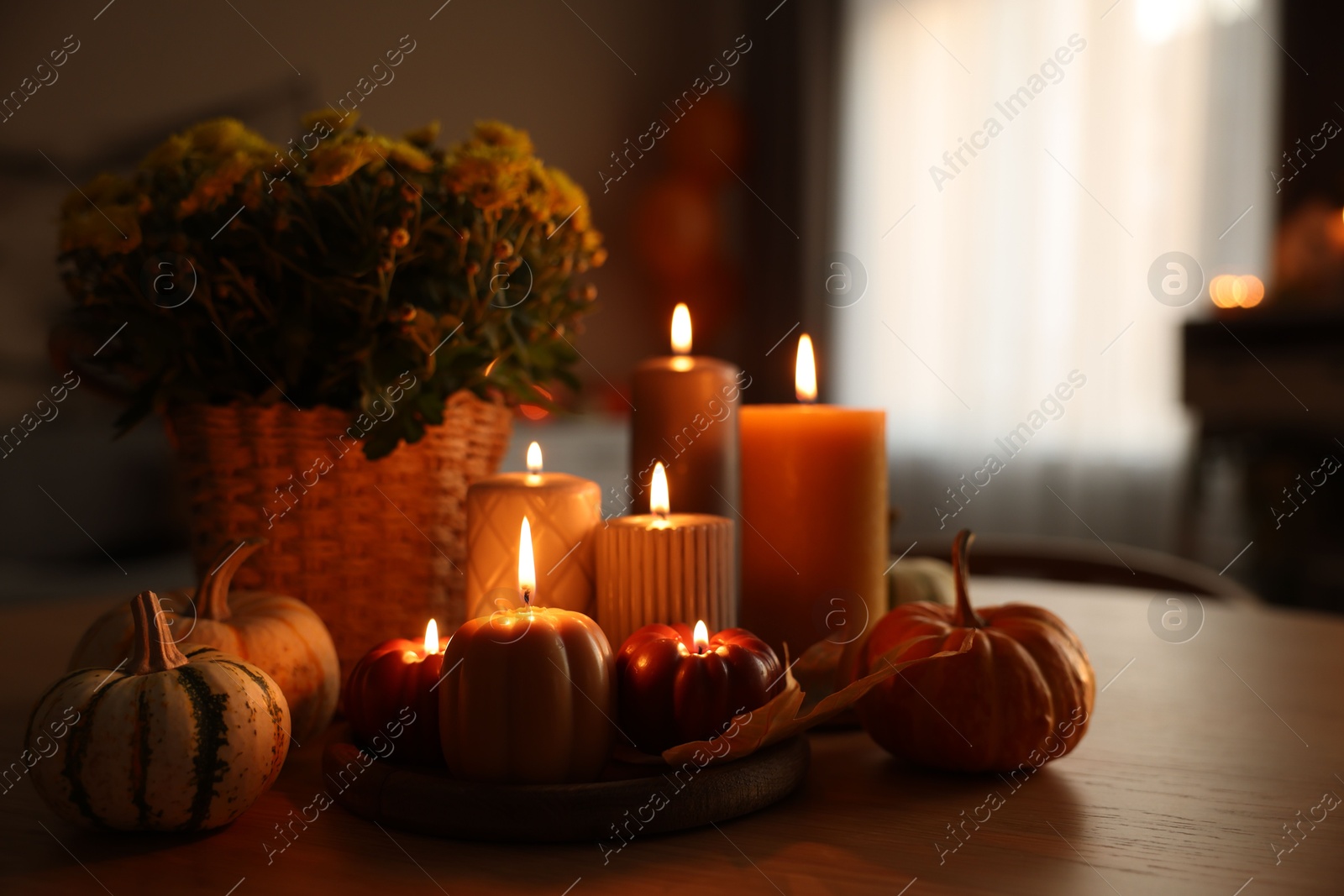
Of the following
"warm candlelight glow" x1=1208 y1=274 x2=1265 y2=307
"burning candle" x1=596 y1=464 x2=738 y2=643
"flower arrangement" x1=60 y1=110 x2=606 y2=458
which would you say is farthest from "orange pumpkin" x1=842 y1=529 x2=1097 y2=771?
"warm candlelight glow" x1=1208 y1=274 x2=1265 y2=307

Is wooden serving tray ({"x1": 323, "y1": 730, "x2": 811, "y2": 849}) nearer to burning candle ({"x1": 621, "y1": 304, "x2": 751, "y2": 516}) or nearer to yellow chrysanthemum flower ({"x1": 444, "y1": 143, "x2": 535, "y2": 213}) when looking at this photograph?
burning candle ({"x1": 621, "y1": 304, "x2": 751, "y2": 516})

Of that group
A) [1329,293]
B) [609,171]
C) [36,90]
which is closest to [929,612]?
[36,90]

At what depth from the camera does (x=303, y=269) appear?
758 mm

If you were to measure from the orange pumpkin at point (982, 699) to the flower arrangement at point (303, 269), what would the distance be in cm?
38

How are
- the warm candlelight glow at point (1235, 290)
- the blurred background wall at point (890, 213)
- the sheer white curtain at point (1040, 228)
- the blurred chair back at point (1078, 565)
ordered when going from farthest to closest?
the sheer white curtain at point (1040, 228), the warm candlelight glow at point (1235, 290), the blurred background wall at point (890, 213), the blurred chair back at point (1078, 565)

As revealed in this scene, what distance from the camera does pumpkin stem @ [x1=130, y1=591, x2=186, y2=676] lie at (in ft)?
1.86

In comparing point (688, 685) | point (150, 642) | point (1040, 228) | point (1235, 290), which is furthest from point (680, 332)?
point (1040, 228)

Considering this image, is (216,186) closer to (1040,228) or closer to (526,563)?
(526,563)

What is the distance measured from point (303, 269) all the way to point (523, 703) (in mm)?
377

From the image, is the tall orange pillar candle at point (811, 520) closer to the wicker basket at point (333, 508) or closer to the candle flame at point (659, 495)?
the candle flame at point (659, 495)

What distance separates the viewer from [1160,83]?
3156 millimetres

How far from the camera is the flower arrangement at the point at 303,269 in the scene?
29.5 inches

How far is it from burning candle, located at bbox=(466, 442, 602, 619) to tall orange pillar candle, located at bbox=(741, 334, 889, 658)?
0.12 metres

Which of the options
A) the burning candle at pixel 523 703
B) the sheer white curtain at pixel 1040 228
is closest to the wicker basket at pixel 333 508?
the burning candle at pixel 523 703
